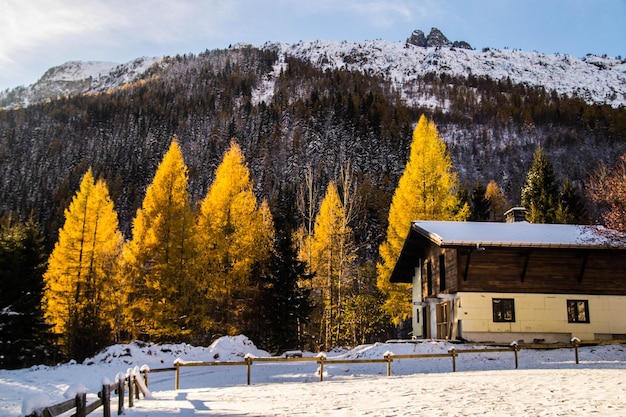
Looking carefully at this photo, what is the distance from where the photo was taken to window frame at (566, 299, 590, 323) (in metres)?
24.3

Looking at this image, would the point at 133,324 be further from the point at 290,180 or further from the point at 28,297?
the point at 290,180

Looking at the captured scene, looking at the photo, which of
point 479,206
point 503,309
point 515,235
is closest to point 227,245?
point 503,309

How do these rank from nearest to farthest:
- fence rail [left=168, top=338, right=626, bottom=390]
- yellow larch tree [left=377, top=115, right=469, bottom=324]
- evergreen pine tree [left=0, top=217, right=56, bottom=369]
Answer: fence rail [left=168, top=338, right=626, bottom=390]
evergreen pine tree [left=0, top=217, right=56, bottom=369]
yellow larch tree [left=377, top=115, right=469, bottom=324]

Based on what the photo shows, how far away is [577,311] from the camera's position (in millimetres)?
24500

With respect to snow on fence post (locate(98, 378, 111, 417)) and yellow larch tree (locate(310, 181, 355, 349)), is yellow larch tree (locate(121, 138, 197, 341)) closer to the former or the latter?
yellow larch tree (locate(310, 181, 355, 349))

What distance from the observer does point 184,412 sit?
11484 mm

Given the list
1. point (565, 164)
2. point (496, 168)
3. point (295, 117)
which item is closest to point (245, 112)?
point (295, 117)

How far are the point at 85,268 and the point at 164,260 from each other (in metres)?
6.53

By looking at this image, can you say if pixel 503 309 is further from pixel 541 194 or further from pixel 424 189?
pixel 541 194

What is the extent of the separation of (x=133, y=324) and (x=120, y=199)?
8110 centimetres

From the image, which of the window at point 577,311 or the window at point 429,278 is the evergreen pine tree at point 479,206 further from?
the window at point 577,311

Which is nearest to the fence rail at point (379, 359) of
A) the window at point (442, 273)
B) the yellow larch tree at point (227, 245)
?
the window at point (442, 273)

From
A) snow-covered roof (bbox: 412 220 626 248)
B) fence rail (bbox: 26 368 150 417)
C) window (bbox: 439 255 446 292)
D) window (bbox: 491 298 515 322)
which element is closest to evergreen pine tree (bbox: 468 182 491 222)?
snow-covered roof (bbox: 412 220 626 248)

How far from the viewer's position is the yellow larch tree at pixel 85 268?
102 feet
